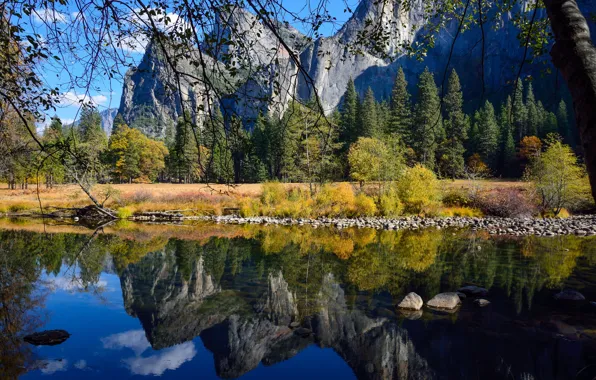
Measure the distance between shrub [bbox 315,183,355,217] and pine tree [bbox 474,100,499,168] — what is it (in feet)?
97.9

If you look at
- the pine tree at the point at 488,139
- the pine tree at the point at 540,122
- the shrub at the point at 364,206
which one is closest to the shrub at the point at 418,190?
the shrub at the point at 364,206

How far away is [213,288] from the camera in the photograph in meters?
9.82

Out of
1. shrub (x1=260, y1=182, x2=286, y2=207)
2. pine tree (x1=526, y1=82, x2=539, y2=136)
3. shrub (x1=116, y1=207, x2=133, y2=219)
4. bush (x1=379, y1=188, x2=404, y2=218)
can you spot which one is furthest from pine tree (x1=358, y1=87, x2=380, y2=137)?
shrub (x1=116, y1=207, x2=133, y2=219)

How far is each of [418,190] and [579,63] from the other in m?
25.1

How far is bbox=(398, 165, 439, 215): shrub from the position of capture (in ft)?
83.7

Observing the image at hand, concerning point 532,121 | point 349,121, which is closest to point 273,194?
point 349,121

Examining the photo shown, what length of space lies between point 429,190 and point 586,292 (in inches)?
662

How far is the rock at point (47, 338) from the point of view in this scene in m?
6.52

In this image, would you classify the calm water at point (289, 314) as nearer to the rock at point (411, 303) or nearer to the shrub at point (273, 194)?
the rock at point (411, 303)

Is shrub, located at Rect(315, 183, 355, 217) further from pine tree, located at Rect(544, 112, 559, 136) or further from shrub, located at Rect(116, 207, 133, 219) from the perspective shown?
pine tree, located at Rect(544, 112, 559, 136)

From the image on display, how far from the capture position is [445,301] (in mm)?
8102

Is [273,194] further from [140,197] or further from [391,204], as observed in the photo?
[140,197]

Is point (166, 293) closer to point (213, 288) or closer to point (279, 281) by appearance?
point (213, 288)

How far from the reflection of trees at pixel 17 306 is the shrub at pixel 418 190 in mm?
20952
